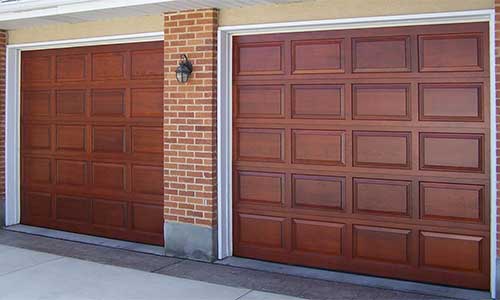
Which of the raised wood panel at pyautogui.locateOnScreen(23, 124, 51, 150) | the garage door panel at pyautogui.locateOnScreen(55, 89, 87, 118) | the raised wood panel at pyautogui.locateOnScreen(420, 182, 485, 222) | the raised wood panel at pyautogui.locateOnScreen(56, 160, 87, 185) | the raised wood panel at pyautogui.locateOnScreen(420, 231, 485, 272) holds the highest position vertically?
the garage door panel at pyautogui.locateOnScreen(55, 89, 87, 118)

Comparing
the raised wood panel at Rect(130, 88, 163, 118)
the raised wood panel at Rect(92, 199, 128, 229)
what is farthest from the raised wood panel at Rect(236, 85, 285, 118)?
the raised wood panel at Rect(92, 199, 128, 229)

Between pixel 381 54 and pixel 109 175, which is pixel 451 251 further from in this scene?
pixel 109 175

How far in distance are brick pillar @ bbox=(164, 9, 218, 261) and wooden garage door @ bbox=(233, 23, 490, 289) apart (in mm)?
319

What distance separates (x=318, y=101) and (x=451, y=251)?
2.02 m

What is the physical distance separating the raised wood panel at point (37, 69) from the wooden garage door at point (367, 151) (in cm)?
315

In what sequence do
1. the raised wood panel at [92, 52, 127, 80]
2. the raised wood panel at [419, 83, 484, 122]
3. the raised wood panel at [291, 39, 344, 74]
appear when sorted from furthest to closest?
the raised wood panel at [92, 52, 127, 80], the raised wood panel at [291, 39, 344, 74], the raised wood panel at [419, 83, 484, 122]

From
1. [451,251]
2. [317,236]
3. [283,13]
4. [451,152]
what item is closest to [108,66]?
[283,13]

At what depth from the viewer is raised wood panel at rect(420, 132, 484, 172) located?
535cm

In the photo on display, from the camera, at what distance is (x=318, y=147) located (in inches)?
241

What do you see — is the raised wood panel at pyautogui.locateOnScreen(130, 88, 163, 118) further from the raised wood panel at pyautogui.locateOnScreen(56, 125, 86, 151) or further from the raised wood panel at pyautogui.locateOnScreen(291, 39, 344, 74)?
the raised wood panel at pyautogui.locateOnScreen(291, 39, 344, 74)

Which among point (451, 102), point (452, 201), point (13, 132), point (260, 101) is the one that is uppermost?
point (260, 101)

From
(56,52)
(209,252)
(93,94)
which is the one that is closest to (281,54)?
(209,252)

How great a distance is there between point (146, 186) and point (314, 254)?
241 cm

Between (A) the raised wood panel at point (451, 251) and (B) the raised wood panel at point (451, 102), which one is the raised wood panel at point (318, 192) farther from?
(B) the raised wood panel at point (451, 102)
